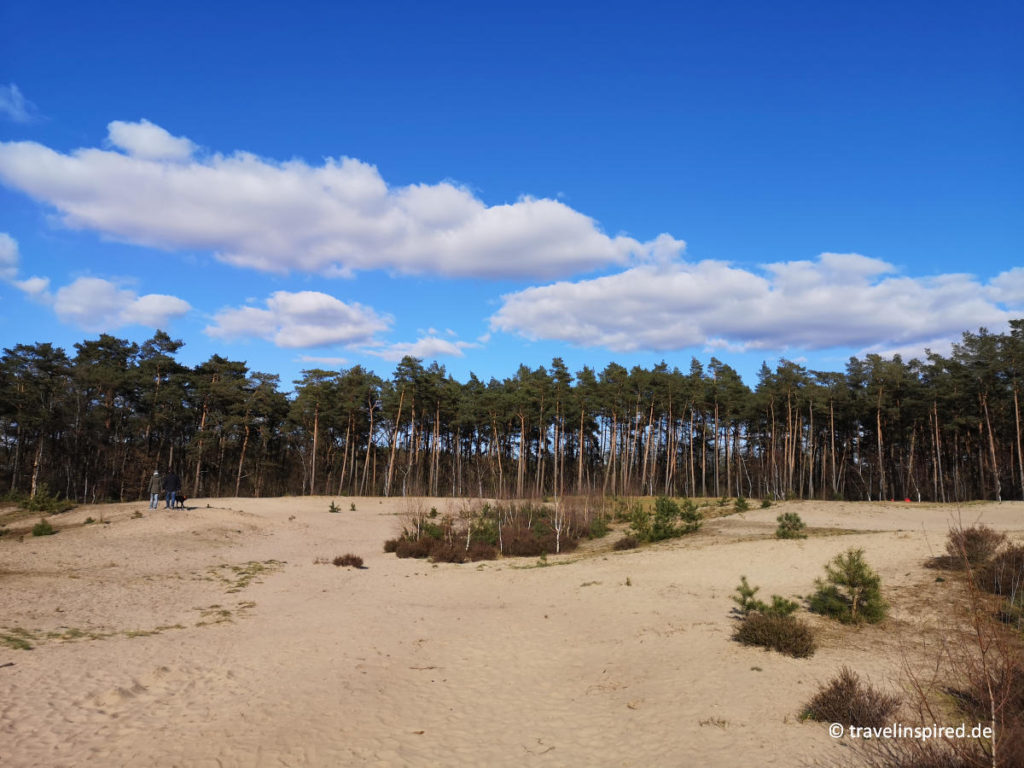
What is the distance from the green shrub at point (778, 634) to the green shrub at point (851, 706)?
2.51 meters

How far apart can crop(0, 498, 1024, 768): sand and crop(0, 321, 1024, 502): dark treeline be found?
2031cm

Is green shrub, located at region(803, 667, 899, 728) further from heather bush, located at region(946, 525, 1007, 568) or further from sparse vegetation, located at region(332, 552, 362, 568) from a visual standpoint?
sparse vegetation, located at region(332, 552, 362, 568)

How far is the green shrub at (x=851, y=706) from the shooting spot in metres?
7.00

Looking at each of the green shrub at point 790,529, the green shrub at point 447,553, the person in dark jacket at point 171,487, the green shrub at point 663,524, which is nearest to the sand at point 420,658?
the green shrub at point 790,529

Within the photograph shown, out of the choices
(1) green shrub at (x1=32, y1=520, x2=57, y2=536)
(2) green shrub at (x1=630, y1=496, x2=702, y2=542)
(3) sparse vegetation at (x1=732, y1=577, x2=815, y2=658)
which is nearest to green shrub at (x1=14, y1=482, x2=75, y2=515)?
(1) green shrub at (x1=32, y1=520, x2=57, y2=536)

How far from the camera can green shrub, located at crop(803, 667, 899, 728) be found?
7000mm

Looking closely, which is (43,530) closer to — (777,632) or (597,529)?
(597,529)

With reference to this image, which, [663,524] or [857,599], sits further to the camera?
[663,524]

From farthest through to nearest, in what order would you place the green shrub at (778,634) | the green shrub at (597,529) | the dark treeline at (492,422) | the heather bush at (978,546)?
the dark treeline at (492,422) → the green shrub at (597,529) → the heather bush at (978,546) → the green shrub at (778,634)

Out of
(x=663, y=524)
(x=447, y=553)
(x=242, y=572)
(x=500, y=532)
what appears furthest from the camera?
(x=500, y=532)

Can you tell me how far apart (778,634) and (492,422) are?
44.6 meters

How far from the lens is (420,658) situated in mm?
10852

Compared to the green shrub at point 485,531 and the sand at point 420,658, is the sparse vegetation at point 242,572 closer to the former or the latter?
the sand at point 420,658

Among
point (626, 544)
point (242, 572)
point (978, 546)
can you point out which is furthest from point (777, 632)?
point (242, 572)
